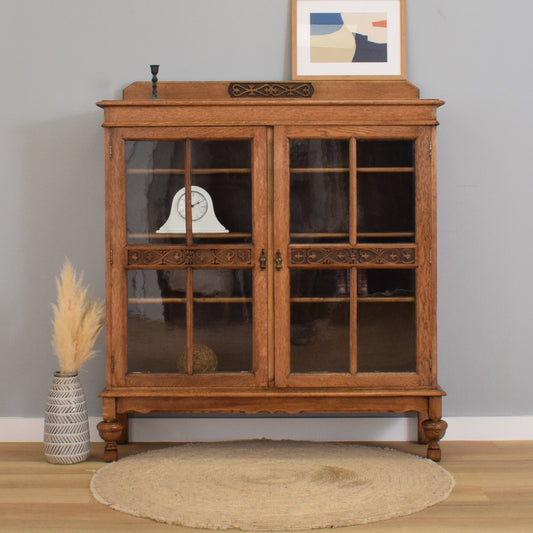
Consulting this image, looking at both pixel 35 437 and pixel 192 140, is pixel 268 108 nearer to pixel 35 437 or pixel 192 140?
pixel 192 140

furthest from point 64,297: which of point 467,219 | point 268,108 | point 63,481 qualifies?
point 467,219

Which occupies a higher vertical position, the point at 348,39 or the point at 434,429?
the point at 348,39

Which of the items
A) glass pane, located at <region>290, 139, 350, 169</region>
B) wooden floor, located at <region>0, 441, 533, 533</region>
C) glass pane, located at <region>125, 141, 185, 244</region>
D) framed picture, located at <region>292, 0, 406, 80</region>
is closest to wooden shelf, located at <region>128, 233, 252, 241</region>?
glass pane, located at <region>125, 141, 185, 244</region>

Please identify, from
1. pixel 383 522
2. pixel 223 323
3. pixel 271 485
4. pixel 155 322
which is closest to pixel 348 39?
pixel 223 323

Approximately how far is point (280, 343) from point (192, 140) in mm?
923

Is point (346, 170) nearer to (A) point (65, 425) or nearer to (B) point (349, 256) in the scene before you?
(B) point (349, 256)

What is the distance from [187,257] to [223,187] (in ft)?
1.08

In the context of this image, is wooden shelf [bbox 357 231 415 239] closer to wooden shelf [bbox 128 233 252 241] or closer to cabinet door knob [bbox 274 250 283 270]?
cabinet door knob [bbox 274 250 283 270]

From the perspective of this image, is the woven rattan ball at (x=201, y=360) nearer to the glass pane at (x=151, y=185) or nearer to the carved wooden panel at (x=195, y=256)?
the carved wooden panel at (x=195, y=256)

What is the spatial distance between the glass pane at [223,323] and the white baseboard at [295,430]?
52 cm

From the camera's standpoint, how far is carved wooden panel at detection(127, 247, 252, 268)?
296cm

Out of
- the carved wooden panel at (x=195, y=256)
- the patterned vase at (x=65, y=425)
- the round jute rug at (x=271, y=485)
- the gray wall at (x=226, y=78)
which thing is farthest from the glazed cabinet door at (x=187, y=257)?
the gray wall at (x=226, y=78)

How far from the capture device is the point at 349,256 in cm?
296

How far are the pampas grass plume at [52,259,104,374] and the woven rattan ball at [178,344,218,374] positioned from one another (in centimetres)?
43
